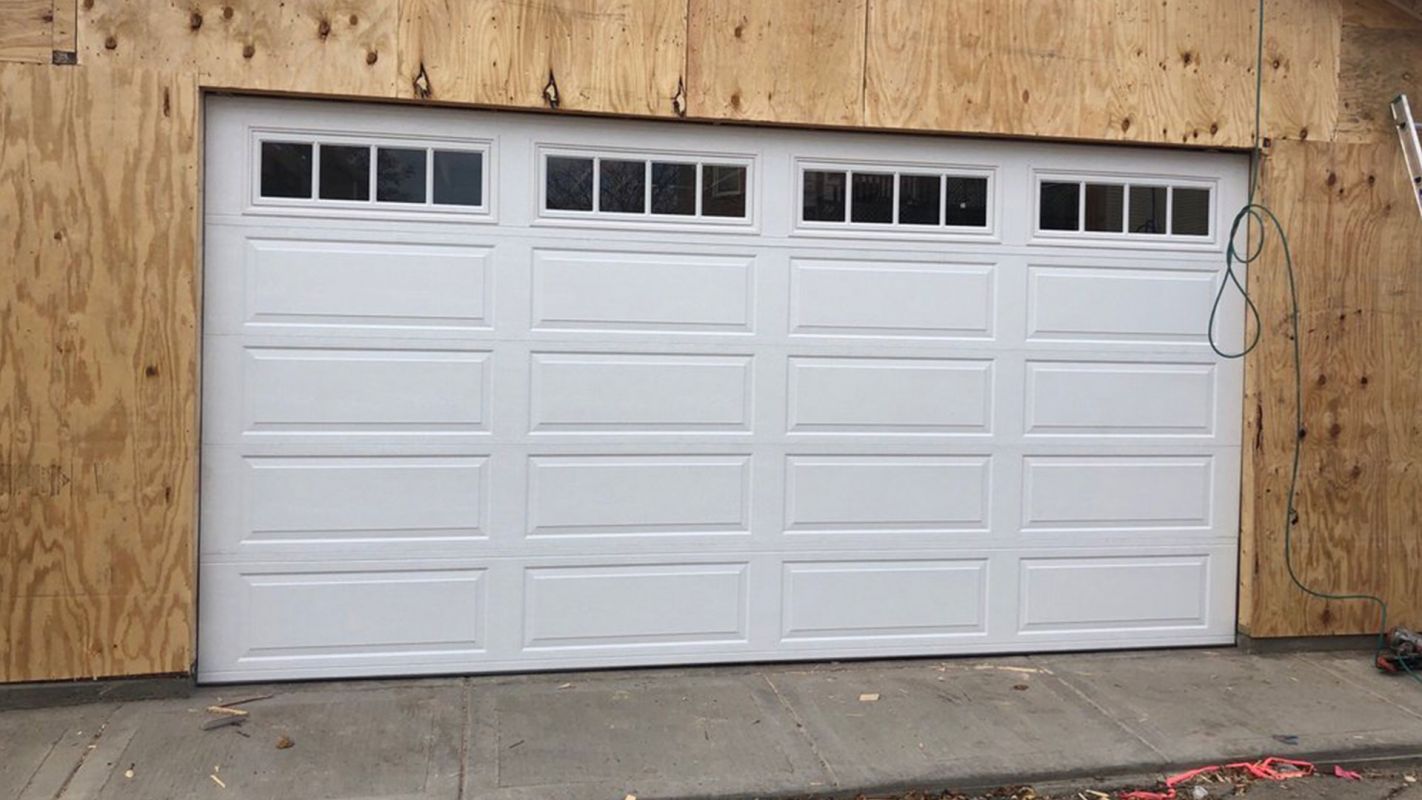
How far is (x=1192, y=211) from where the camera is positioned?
19.3 feet

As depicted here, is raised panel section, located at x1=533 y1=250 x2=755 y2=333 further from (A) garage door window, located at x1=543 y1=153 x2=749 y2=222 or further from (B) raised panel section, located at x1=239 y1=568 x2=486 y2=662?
(B) raised panel section, located at x1=239 y1=568 x2=486 y2=662

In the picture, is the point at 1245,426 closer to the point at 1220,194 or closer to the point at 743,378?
the point at 1220,194

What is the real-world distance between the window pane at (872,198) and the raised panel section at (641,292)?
23.8 inches

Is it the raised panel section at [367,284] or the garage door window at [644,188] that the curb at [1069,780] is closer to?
the raised panel section at [367,284]

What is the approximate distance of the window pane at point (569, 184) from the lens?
530 cm

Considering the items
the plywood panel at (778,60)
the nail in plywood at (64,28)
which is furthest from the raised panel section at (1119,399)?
the nail in plywood at (64,28)

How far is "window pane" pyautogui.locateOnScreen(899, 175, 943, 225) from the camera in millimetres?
5605

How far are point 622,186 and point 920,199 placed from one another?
147cm

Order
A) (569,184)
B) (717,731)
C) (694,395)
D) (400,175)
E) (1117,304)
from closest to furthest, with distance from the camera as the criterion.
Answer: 1. (717,731)
2. (400,175)
3. (569,184)
4. (694,395)
5. (1117,304)

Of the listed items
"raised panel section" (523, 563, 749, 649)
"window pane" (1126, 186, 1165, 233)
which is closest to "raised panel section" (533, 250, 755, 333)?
"raised panel section" (523, 563, 749, 649)

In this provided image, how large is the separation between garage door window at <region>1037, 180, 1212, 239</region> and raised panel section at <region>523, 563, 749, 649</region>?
93.6 inches

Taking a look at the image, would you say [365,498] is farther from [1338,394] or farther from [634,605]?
[1338,394]

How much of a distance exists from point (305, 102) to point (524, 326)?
137 cm

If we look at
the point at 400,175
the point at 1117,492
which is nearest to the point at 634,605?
the point at 400,175
